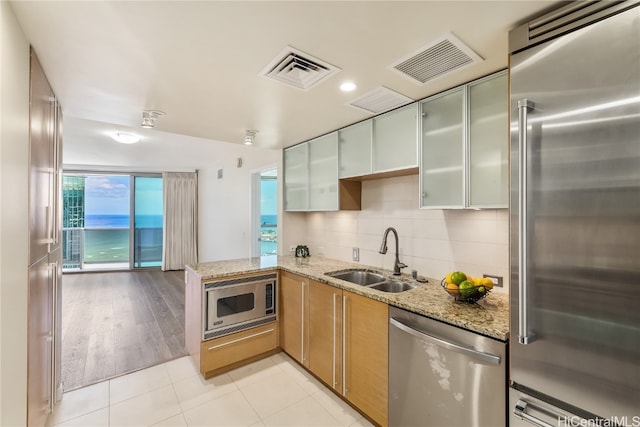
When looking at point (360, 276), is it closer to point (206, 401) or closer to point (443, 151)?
point (443, 151)

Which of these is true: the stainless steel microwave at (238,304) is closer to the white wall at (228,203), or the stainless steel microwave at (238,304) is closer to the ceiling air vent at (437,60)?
the white wall at (228,203)

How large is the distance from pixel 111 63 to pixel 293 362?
9.05 ft

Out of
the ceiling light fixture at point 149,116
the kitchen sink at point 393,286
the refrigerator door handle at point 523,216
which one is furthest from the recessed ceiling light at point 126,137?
the refrigerator door handle at point 523,216

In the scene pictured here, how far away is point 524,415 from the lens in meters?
1.18

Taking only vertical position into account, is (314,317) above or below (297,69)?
below

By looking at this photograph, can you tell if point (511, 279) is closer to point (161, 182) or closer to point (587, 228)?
point (587, 228)

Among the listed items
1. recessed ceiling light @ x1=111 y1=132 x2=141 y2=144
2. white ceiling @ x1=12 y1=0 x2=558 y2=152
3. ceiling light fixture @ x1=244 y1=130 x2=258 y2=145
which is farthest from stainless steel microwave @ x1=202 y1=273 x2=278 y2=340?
recessed ceiling light @ x1=111 y1=132 x2=141 y2=144

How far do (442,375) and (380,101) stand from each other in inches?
70.7

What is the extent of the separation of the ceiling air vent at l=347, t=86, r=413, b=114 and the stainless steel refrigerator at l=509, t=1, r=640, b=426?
0.80 meters

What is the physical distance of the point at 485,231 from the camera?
6.40 ft

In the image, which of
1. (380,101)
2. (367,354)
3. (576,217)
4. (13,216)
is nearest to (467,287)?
(576,217)

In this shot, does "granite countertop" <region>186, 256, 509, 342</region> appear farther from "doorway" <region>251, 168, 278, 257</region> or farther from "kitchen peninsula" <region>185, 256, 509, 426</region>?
"doorway" <region>251, 168, 278, 257</region>

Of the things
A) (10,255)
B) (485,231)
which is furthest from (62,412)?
(485,231)

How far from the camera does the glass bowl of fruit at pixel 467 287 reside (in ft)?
5.33
